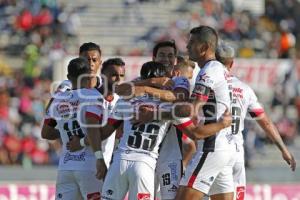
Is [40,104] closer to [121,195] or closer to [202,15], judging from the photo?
[202,15]

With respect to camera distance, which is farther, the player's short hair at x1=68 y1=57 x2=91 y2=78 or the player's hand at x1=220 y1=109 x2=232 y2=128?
the player's short hair at x1=68 y1=57 x2=91 y2=78

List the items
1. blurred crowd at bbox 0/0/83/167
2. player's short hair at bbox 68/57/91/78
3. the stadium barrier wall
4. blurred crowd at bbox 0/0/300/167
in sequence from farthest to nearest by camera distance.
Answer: blurred crowd at bbox 0/0/300/167 → blurred crowd at bbox 0/0/83/167 → the stadium barrier wall → player's short hair at bbox 68/57/91/78

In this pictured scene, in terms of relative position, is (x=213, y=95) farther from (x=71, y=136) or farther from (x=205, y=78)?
(x=71, y=136)

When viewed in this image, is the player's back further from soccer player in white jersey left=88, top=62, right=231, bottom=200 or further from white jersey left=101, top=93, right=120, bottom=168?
white jersey left=101, top=93, right=120, bottom=168

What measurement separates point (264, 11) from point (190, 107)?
22.3m

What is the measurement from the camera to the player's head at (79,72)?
10016 mm

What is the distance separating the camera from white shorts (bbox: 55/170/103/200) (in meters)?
10.3

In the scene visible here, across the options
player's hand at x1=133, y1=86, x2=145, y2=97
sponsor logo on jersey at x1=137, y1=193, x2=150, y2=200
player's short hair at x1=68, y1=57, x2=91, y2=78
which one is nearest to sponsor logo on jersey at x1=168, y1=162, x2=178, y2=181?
sponsor logo on jersey at x1=137, y1=193, x2=150, y2=200

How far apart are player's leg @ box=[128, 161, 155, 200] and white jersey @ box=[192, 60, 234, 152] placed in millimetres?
646

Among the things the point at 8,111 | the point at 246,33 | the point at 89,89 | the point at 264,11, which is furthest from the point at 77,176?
the point at 264,11

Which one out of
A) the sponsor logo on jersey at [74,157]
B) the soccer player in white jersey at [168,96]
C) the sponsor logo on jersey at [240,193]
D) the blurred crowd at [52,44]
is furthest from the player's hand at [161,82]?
the blurred crowd at [52,44]

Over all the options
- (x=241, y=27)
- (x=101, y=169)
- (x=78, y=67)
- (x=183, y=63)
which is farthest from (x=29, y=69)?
(x=101, y=169)

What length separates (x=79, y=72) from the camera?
1005cm

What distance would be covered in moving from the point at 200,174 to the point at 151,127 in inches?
28.8
